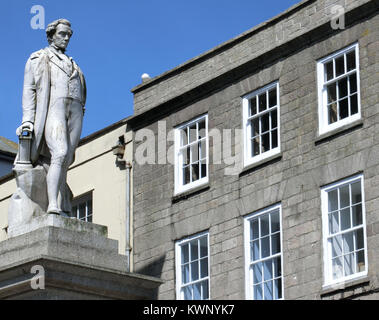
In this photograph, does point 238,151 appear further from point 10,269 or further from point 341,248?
point 10,269

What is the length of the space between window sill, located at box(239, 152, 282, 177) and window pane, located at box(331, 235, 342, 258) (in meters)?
2.72

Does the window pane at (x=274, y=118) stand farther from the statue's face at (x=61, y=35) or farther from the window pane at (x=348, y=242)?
the statue's face at (x=61, y=35)

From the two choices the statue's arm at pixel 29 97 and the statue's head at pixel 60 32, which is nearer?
the statue's arm at pixel 29 97

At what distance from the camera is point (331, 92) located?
28.0 metres

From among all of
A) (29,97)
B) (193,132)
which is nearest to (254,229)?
(193,132)

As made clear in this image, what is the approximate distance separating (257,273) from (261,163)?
245 centimetres

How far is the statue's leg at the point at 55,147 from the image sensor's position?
22.7 m

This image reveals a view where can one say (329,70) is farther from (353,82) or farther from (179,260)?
(179,260)

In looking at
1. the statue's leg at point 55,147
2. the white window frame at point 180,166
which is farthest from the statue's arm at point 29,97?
the white window frame at point 180,166

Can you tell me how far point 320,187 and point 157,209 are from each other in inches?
216

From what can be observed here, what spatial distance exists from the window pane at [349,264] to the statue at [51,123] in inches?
242

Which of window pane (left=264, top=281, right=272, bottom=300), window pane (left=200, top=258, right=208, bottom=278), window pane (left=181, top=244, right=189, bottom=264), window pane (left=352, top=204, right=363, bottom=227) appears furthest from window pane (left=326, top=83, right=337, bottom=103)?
window pane (left=181, top=244, right=189, bottom=264)
